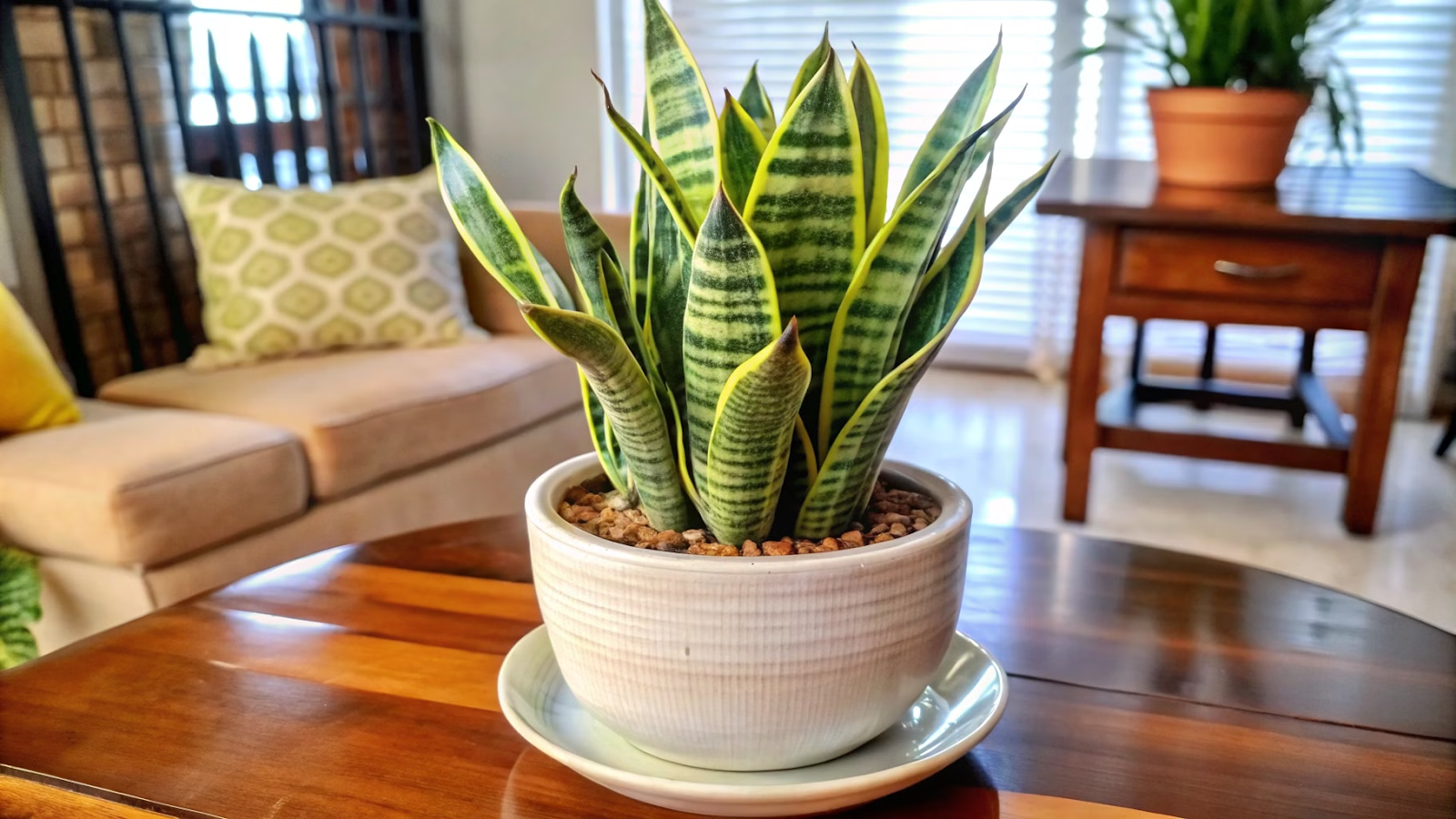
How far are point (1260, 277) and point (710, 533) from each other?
158 cm

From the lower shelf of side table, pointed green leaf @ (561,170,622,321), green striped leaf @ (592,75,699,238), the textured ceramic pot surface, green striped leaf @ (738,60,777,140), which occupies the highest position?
green striped leaf @ (738,60,777,140)

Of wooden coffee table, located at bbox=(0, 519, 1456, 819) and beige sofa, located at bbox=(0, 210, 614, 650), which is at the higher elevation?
→ wooden coffee table, located at bbox=(0, 519, 1456, 819)

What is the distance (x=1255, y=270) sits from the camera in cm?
Answer: 179

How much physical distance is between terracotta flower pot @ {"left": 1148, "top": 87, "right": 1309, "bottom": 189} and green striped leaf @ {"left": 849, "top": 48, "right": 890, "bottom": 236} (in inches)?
62.4

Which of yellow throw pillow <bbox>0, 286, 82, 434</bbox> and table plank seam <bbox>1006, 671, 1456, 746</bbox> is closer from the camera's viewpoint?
table plank seam <bbox>1006, 671, 1456, 746</bbox>

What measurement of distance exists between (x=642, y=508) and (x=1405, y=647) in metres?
0.53

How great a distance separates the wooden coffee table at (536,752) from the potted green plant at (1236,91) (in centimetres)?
130

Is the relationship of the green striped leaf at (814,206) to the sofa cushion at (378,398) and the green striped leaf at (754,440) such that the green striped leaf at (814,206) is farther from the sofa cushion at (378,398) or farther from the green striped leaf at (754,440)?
the sofa cushion at (378,398)

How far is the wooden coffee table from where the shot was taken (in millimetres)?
548

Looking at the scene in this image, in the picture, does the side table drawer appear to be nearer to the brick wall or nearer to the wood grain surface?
the wood grain surface

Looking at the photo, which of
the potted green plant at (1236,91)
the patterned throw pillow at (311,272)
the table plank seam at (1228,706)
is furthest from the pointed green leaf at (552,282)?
the potted green plant at (1236,91)

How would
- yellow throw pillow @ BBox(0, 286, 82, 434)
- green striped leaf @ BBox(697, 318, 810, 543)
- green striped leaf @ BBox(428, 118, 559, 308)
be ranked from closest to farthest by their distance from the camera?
1. green striped leaf @ BBox(697, 318, 810, 543)
2. green striped leaf @ BBox(428, 118, 559, 308)
3. yellow throw pillow @ BBox(0, 286, 82, 434)

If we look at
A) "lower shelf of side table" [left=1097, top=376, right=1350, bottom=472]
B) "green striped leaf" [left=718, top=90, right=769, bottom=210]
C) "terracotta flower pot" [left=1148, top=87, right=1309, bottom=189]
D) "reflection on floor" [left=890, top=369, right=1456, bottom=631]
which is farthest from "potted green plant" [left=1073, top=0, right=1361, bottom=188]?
"green striped leaf" [left=718, top=90, right=769, bottom=210]

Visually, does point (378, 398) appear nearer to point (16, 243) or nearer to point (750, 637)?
point (16, 243)
